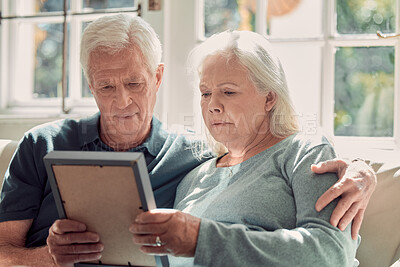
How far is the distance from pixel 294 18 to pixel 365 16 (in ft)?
1.00

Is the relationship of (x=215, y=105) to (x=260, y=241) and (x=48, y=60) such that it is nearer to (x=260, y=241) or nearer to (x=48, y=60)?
(x=260, y=241)

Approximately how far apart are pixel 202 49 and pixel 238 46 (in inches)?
6.3

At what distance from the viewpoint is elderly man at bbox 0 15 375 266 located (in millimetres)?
1562

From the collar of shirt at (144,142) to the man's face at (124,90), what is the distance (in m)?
0.05

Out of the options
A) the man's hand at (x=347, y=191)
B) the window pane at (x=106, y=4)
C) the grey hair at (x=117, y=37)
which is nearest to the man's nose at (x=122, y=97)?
the grey hair at (x=117, y=37)

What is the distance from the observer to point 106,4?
240 centimetres

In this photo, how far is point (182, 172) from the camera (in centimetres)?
164

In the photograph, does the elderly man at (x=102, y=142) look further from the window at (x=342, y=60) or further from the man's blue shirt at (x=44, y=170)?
the window at (x=342, y=60)

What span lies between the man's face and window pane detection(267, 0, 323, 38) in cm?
74

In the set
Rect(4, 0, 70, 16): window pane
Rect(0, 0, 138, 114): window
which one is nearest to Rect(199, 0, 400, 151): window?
Rect(0, 0, 138, 114): window

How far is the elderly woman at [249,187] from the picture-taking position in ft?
3.42

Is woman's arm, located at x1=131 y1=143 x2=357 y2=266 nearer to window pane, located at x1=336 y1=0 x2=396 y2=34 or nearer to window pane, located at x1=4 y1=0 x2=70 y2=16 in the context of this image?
window pane, located at x1=336 y1=0 x2=396 y2=34

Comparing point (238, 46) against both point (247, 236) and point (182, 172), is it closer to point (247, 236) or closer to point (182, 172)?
point (182, 172)

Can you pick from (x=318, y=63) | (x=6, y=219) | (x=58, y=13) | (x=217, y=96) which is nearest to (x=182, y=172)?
(x=217, y=96)
